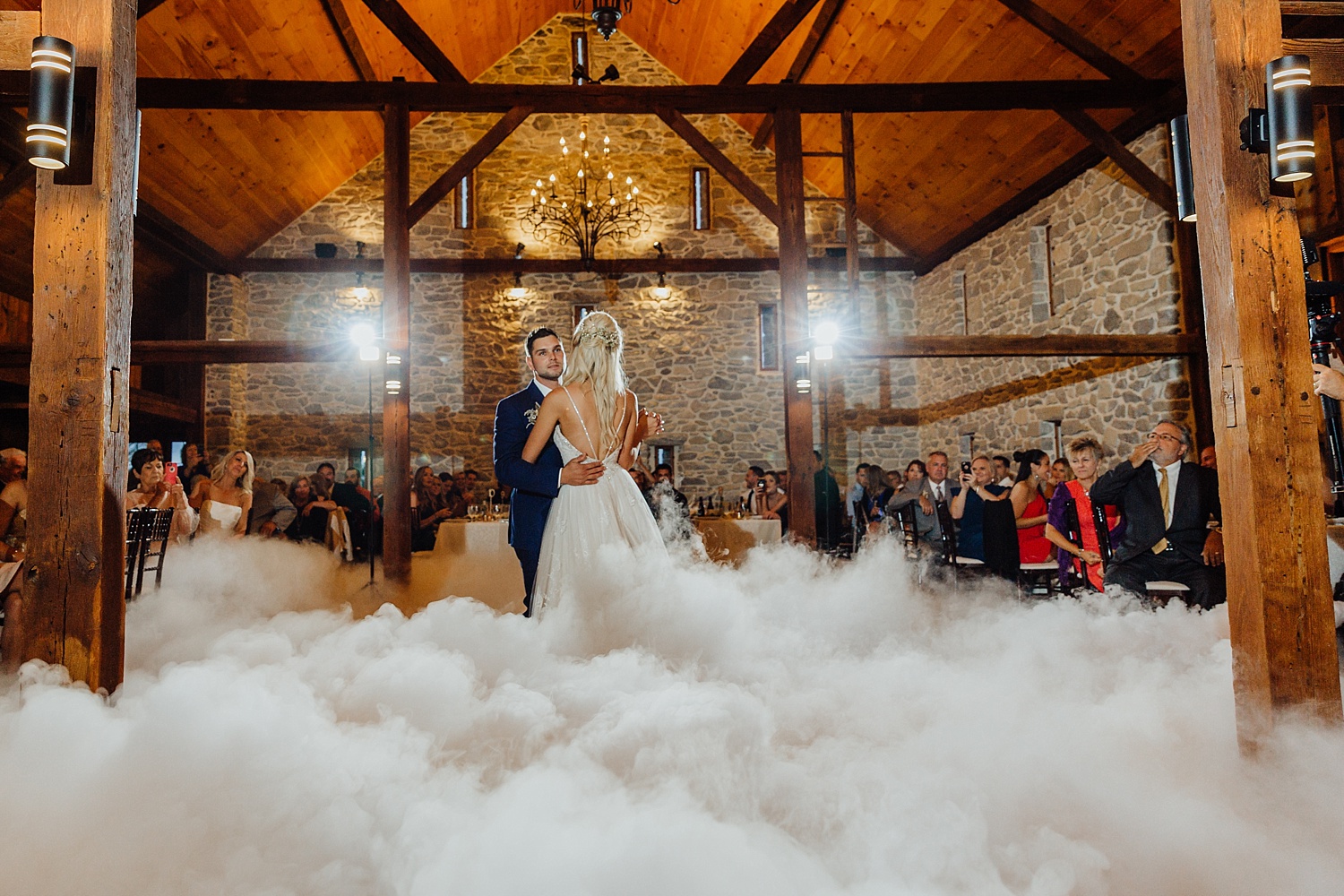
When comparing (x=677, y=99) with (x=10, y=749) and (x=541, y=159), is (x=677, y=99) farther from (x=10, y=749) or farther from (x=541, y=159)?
(x=10, y=749)

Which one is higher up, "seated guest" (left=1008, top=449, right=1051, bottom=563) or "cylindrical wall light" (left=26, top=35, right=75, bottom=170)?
A: "cylindrical wall light" (left=26, top=35, right=75, bottom=170)

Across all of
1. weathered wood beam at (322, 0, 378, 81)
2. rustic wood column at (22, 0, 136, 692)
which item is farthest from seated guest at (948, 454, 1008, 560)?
weathered wood beam at (322, 0, 378, 81)

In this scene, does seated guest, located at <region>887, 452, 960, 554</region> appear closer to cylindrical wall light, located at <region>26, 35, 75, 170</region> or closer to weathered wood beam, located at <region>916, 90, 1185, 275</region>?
weathered wood beam, located at <region>916, 90, 1185, 275</region>

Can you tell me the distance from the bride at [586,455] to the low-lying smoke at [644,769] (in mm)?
105

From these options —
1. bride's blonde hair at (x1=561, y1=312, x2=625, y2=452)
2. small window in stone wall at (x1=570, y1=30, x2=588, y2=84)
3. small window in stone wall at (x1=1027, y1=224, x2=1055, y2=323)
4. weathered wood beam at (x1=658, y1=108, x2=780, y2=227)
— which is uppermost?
small window in stone wall at (x1=570, y1=30, x2=588, y2=84)

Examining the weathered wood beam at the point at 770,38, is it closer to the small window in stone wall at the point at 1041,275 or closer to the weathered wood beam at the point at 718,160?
the weathered wood beam at the point at 718,160

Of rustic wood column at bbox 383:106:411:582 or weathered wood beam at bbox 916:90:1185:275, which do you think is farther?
weathered wood beam at bbox 916:90:1185:275

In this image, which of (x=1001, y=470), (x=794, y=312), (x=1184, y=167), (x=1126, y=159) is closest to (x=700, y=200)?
(x=794, y=312)

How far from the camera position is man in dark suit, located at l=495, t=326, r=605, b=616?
8.82 ft

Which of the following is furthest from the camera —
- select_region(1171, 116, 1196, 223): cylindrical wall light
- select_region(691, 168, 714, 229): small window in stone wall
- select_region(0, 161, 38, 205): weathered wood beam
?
select_region(691, 168, 714, 229): small window in stone wall

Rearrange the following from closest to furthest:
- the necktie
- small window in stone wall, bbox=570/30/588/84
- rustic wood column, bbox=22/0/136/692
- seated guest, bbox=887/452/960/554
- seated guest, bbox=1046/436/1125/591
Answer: rustic wood column, bbox=22/0/136/692
the necktie
seated guest, bbox=1046/436/1125/591
seated guest, bbox=887/452/960/554
small window in stone wall, bbox=570/30/588/84

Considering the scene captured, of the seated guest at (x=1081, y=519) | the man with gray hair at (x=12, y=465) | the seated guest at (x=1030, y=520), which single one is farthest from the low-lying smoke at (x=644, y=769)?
the seated guest at (x=1030, y=520)

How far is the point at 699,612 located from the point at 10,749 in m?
1.80

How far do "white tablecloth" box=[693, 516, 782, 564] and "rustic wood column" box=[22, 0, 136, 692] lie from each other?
4927mm
